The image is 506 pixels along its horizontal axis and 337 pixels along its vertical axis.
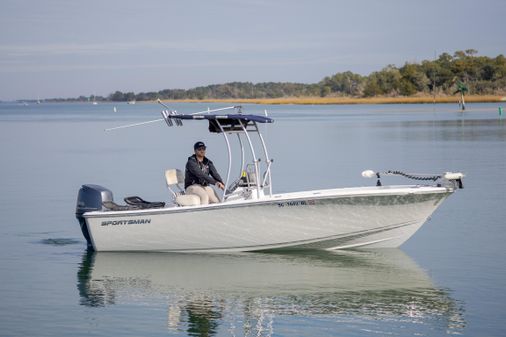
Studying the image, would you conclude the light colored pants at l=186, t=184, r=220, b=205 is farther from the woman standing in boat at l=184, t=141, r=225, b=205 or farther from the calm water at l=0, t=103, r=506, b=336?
the calm water at l=0, t=103, r=506, b=336

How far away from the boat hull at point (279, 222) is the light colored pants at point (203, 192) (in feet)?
1.18

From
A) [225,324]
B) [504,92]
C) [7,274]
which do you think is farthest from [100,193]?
[504,92]

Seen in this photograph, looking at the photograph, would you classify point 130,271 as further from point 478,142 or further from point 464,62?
point 464,62

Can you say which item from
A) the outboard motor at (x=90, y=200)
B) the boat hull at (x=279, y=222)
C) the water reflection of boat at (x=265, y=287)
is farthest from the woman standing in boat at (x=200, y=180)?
the outboard motor at (x=90, y=200)

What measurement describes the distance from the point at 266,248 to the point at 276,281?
162 cm

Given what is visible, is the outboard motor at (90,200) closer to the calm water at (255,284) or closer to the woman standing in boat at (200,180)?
the calm water at (255,284)

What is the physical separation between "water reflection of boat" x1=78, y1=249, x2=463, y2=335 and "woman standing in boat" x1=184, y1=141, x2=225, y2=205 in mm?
1044

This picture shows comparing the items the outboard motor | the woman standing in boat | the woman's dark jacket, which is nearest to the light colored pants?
the woman standing in boat

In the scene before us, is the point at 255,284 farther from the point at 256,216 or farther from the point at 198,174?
the point at 198,174

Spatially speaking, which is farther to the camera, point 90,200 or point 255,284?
point 90,200

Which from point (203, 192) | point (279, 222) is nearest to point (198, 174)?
point (203, 192)

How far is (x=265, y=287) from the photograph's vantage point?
13492 millimetres

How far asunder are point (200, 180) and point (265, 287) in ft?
8.21

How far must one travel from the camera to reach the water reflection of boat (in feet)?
39.1
